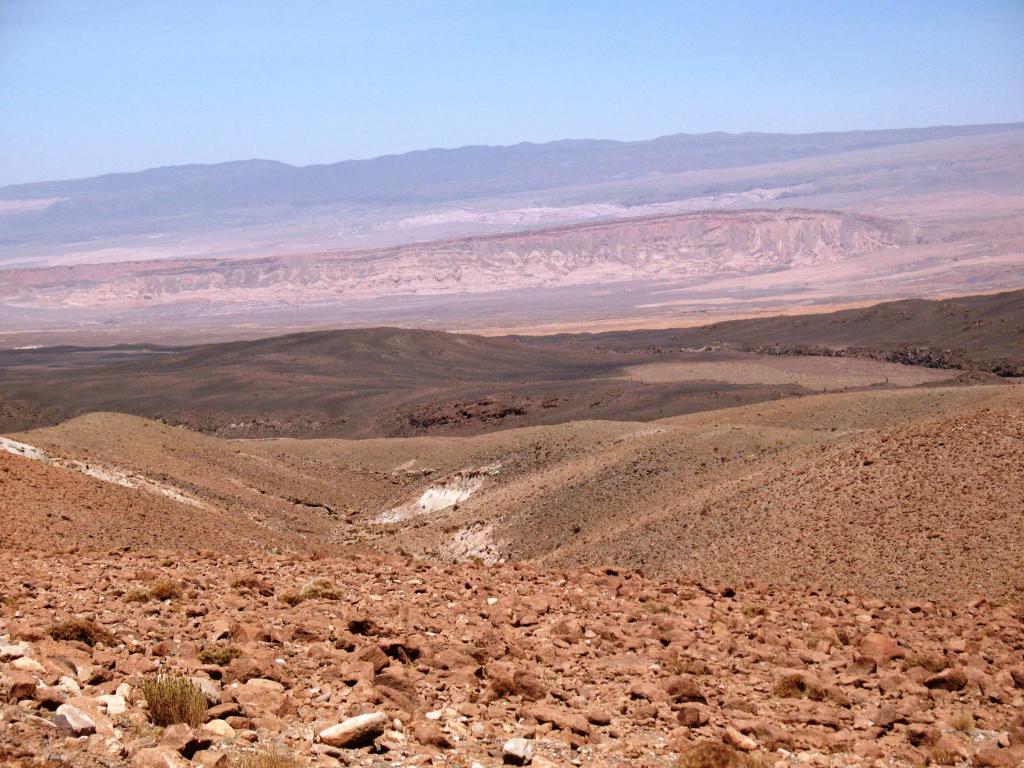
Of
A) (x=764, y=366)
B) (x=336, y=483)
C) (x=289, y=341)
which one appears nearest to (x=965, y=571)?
(x=336, y=483)

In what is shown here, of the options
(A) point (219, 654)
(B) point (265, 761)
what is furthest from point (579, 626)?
(B) point (265, 761)

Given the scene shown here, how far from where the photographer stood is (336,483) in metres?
32.7

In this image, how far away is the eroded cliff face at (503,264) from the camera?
15212 cm

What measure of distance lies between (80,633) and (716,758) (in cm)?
445

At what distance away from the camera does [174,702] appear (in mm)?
7148

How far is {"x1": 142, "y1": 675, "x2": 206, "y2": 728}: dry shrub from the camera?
705cm

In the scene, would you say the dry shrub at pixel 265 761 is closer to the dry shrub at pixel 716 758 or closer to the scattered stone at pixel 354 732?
the scattered stone at pixel 354 732

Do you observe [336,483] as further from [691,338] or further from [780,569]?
[691,338]

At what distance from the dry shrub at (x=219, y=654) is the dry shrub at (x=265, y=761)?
1.74 metres

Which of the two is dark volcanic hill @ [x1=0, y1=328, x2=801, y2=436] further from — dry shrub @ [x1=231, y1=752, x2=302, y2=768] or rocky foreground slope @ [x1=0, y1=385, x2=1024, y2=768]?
dry shrub @ [x1=231, y1=752, x2=302, y2=768]

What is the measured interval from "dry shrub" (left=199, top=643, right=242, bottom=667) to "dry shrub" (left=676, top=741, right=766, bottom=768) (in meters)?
3.15

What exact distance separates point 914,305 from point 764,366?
20.7 metres

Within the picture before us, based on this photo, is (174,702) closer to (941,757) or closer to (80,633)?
(80,633)

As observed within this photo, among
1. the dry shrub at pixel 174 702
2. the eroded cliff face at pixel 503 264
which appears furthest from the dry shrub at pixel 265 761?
the eroded cliff face at pixel 503 264
